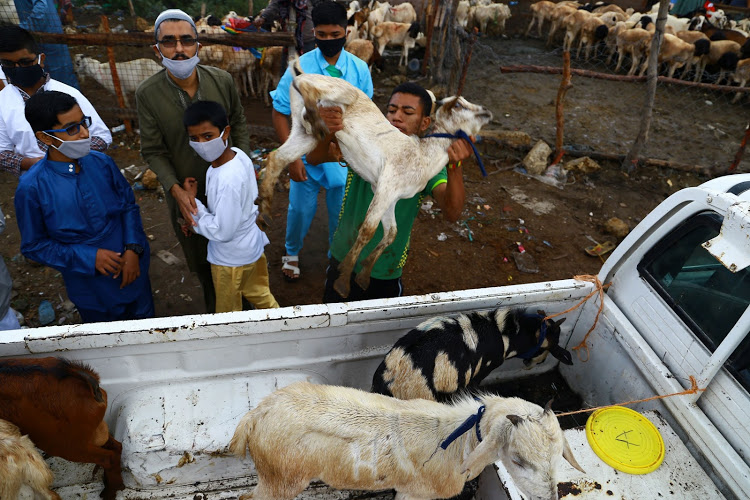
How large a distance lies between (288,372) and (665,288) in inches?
93.6

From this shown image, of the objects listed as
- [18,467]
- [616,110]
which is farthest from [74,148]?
[616,110]

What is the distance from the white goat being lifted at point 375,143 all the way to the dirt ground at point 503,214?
2522mm

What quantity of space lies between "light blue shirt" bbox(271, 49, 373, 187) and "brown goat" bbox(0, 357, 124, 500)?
2504mm

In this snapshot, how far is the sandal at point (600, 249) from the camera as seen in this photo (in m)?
5.74

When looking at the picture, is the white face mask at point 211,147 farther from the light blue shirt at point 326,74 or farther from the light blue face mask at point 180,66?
the light blue shirt at point 326,74

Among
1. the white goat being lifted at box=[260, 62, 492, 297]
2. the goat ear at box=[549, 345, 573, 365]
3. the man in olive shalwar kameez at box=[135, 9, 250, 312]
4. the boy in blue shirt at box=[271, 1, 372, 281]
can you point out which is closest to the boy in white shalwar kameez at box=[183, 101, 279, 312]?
the man in olive shalwar kameez at box=[135, 9, 250, 312]

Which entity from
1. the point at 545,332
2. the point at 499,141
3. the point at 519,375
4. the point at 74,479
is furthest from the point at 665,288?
the point at 499,141

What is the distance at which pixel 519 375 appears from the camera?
3.35 meters

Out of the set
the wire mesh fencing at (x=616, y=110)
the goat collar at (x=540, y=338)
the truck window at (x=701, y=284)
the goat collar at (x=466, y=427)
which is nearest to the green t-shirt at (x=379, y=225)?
the goat collar at (x=540, y=338)

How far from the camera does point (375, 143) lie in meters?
2.47

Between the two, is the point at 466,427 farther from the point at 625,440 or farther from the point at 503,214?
the point at 503,214

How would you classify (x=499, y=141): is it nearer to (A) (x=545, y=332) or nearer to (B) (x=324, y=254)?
(B) (x=324, y=254)

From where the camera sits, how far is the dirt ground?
4.89m

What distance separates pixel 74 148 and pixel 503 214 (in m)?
5.25
